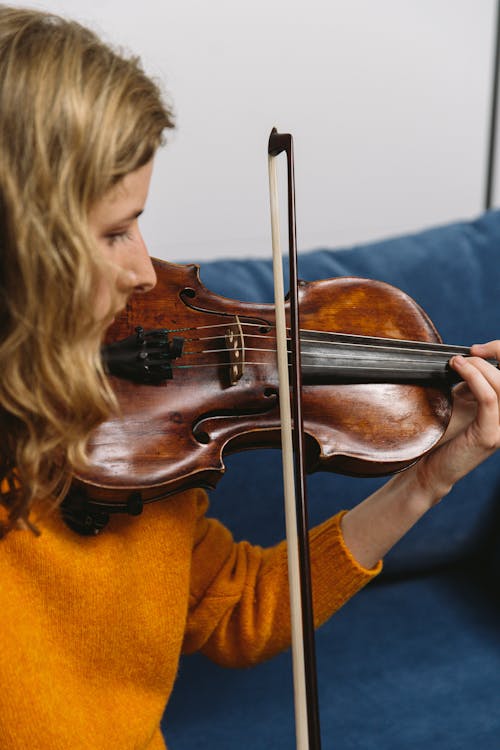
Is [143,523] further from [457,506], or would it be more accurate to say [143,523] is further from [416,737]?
[457,506]

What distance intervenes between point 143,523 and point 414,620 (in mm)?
621

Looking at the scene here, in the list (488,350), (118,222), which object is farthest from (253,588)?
(118,222)

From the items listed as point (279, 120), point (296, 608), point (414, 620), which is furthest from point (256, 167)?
point (296, 608)

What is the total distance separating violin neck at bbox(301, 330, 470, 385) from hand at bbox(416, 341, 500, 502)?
0.07 ft

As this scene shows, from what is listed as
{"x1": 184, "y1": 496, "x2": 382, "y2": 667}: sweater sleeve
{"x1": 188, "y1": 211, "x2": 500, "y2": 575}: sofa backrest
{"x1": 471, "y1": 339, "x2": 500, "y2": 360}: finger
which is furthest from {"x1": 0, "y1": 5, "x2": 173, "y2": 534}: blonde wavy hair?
{"x1": 188, "y1": 211, "x2": 500, "y2": 575}: sofa backrest

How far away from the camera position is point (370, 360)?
0.84m

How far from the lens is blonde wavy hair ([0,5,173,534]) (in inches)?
23.8

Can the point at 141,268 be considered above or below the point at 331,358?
above

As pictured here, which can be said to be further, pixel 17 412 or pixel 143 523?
pixel 143 523

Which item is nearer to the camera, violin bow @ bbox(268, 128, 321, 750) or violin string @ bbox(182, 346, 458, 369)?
violin bow @ bbox(268, 128, 321, 750)

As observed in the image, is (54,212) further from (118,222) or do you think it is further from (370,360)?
(370,360)

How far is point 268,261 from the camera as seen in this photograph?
1239 mm

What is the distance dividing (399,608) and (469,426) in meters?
0.55

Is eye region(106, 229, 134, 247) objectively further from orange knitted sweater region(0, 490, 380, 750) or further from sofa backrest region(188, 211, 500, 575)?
sofa backrest region(188, 211, 500, 575)
